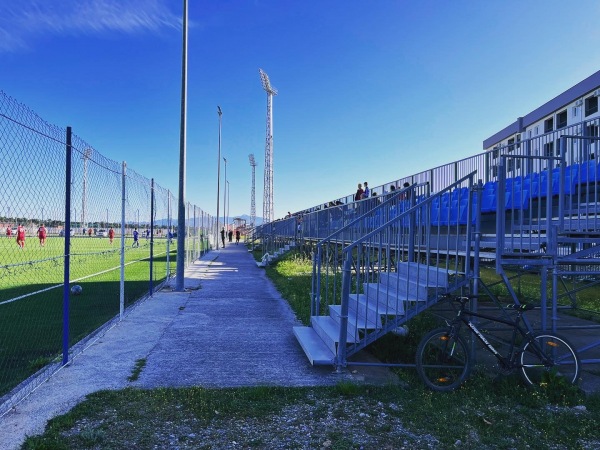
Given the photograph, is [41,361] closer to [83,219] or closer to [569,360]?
[83,219]

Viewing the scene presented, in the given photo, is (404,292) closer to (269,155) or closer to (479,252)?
(479,252)

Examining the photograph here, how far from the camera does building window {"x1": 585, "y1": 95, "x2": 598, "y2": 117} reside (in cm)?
2775

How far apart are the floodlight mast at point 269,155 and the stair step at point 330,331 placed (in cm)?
4033

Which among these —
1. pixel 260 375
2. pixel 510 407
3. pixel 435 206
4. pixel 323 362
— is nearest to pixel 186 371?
pixel 260 375

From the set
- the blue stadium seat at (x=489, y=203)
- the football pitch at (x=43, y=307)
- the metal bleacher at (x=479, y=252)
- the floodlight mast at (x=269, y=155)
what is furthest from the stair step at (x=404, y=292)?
the floodlight mast at (x=269, y=155)

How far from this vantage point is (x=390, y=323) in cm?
535

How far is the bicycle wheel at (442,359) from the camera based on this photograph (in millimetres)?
4660

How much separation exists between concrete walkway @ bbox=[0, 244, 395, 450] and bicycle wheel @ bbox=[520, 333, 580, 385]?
1426 millimetres

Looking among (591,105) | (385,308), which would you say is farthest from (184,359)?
(591,105)

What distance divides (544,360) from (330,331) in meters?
2.35

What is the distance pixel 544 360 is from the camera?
475 cm

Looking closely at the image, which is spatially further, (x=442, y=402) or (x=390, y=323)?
(x=390, y=323)

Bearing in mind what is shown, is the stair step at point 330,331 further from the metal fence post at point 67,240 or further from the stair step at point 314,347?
the metal fence post at point 67,240

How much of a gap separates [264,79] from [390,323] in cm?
4669
